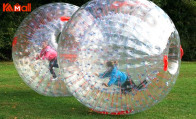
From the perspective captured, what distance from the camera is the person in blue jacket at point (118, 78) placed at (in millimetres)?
5707

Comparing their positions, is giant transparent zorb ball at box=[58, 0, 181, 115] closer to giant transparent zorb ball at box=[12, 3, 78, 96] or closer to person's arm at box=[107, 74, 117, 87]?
person's arm at box=[107, 74, 117, 87]

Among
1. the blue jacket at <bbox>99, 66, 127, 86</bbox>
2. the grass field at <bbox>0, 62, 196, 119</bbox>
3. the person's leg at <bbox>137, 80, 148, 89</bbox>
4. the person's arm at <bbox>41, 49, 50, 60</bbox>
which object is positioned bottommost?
the grass field at <bbox>0, 62, 196, 119</bbox>

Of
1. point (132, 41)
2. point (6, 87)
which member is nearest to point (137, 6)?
point (132, 41)

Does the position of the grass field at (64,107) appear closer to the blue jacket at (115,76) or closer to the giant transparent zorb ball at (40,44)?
the giant transparent zorb ball at (40,44)

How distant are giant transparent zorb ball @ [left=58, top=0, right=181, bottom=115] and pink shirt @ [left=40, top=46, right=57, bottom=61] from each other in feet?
5.94

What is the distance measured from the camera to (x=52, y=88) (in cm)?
793

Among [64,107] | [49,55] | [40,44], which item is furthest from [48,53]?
[64,107]

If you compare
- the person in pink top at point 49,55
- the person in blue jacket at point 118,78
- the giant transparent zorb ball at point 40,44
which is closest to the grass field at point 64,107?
the giant transparent zorb ball at point 40,44

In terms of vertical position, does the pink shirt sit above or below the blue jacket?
above

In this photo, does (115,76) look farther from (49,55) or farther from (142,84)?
(49,55)

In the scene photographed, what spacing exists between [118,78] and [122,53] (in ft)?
1.30

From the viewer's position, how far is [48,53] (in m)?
7.98

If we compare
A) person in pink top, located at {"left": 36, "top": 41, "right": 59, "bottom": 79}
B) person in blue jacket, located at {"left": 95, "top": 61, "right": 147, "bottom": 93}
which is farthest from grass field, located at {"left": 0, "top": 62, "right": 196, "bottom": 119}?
person in blue jacket, located at {"left": 95, "top": 61, "right": 147, "bottom": 93}

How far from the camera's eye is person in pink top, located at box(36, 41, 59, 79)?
26.0 ft
